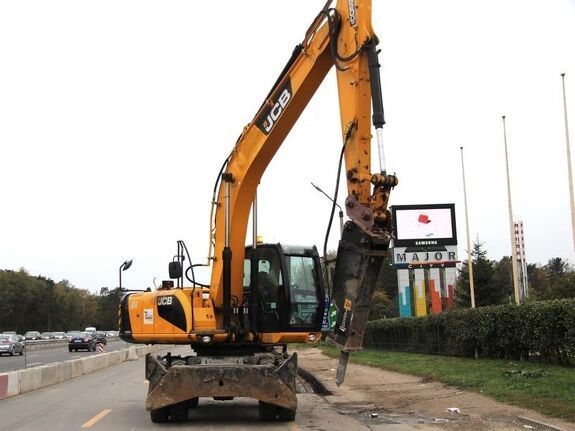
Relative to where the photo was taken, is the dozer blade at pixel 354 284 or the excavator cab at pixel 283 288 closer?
the dozer blade at pixel 354 284

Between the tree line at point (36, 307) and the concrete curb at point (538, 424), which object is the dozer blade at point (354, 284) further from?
the tree line at point (36, 307)

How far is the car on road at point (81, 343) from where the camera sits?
4756 cm

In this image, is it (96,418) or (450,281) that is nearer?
(96,418)

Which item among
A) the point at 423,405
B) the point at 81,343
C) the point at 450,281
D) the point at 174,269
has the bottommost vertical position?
the point at 81,343

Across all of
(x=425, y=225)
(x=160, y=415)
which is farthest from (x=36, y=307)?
(x=160, y=415)

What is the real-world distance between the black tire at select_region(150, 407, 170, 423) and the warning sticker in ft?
5.66

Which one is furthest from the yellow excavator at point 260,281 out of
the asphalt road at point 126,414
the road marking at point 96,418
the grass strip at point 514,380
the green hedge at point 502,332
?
the green hedge at point 502,332

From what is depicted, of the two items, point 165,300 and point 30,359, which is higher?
point 165,300

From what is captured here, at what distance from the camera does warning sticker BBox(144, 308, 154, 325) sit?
12.2 m

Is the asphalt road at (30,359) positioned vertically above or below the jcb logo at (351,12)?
below

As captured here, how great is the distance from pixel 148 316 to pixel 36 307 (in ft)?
429

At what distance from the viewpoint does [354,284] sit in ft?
28.8

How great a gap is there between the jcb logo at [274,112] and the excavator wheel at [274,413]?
485 cm

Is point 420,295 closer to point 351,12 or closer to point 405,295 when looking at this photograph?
point 405,295
